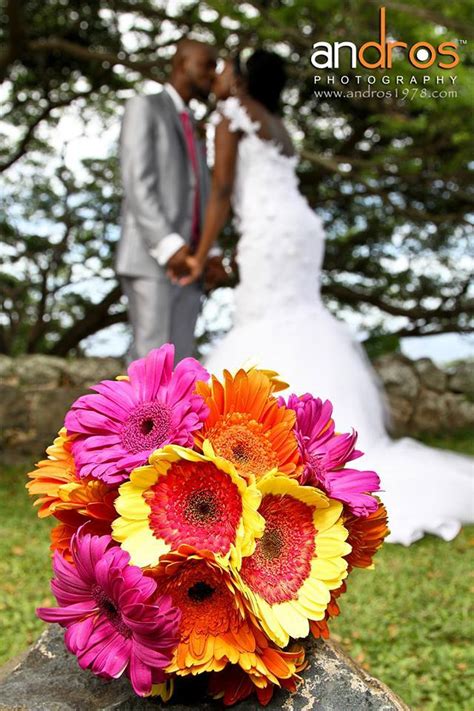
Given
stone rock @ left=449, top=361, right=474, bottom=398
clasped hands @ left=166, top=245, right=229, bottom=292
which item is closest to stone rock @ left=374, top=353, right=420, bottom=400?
stone rock @ left=449, top=361, right=474, bottom=398

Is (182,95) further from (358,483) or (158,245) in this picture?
(358,483)

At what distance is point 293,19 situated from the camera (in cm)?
561

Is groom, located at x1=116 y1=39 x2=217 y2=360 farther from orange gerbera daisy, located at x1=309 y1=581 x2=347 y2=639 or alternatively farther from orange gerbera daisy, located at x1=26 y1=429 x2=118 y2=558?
orange gerbera daisy, located at x1=309 y1=581 x2=347 y2=639

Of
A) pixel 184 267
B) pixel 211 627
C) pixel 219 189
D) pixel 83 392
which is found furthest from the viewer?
pixel 83 392

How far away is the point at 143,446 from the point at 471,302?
740cm

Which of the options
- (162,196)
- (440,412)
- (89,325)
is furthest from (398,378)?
(162,196)

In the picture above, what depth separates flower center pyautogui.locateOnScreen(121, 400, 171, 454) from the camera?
3.93ft

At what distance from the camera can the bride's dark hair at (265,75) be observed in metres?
4.15

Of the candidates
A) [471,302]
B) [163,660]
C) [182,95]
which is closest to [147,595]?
[163,660]

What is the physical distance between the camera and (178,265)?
3.98 meters

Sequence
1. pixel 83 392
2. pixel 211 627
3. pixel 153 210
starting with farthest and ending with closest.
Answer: pixel 83 392 → pixel 153 210 → pixel 211 627

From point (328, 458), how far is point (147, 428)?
314mm

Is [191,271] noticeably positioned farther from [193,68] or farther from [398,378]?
[398,378]

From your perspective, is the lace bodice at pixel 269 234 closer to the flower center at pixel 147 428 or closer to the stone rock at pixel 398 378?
the stone rock at pixel 398 378
